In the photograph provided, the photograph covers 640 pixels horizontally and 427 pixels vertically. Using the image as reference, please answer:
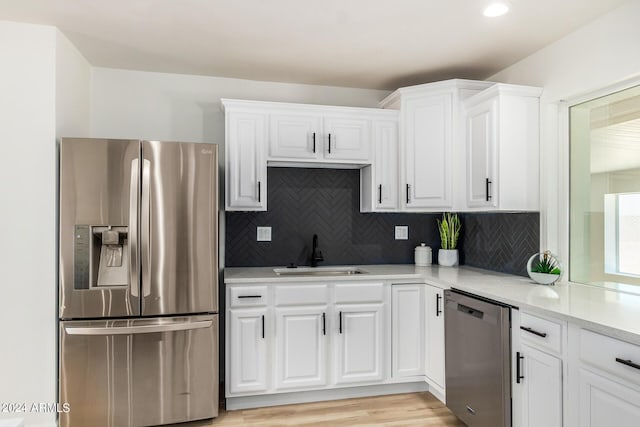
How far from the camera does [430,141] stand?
3.28 metres

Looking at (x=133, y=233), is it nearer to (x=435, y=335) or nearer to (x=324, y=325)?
(x=324, y=325)

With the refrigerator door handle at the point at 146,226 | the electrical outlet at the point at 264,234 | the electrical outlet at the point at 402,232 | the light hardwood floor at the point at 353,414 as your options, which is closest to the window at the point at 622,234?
the light hardwood floor at the point at 353,414

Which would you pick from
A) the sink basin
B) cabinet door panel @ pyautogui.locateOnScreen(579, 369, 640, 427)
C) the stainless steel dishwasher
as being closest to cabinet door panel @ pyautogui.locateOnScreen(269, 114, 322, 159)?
the sink basin

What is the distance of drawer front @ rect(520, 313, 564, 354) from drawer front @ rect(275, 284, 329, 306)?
1.33 m

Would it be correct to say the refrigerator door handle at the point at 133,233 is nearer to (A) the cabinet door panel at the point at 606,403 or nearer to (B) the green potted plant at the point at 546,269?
(A) the cabinet door panel at the point at 606,403

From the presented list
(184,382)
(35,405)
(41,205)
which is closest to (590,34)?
(184,382)

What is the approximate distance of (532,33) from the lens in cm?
264

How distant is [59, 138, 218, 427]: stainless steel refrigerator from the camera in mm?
2518

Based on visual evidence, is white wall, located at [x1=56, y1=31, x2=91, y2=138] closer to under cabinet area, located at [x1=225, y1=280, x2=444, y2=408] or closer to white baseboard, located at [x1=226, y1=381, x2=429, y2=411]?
under cabinet area, located at [x1=225, y1=280, x2=444, y2=408]

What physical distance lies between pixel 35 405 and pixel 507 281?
309cm

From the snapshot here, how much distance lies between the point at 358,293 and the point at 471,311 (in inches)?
32.9

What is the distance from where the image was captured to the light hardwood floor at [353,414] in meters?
2.76

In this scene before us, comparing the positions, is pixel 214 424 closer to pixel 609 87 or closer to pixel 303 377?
pixel 303 377

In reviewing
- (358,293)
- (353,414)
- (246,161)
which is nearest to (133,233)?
(246,161)
